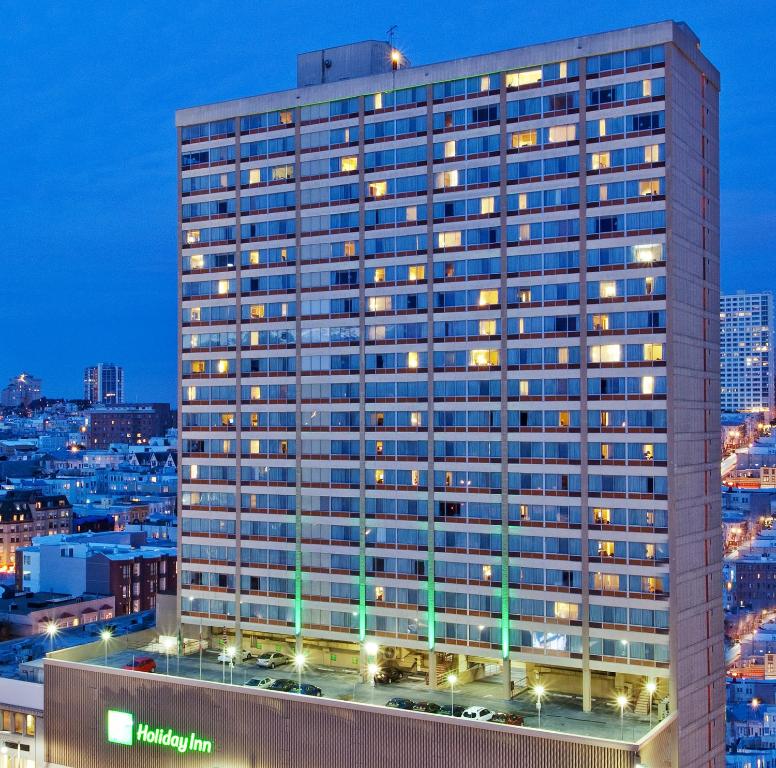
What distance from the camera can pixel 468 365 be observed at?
3615 inches

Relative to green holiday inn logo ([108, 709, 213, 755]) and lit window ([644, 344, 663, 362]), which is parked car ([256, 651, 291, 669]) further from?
lit window ([644, 344, 663, 362])

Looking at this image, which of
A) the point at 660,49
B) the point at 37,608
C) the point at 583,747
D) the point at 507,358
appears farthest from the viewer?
the point at 37,608

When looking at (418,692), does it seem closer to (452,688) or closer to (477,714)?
(452,688)

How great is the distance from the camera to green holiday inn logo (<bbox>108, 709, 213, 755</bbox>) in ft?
295

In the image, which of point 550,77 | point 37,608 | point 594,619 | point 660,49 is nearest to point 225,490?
point 594,619

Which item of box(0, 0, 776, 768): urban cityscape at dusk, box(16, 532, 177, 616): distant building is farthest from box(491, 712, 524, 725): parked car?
box(16, 532, 177, 616): distant building

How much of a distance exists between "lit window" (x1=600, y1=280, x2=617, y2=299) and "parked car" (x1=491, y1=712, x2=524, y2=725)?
33.1 m

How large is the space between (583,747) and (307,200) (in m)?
52.9

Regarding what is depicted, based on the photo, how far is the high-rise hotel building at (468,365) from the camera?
277 ft

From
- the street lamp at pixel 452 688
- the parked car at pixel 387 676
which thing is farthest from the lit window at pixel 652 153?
the parked car at pixel 387 676

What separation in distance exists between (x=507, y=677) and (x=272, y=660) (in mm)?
22934

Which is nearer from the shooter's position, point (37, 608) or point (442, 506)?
point (442, 506)

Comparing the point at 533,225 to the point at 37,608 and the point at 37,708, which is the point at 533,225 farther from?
the point at 37,608

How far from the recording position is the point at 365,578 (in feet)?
313
